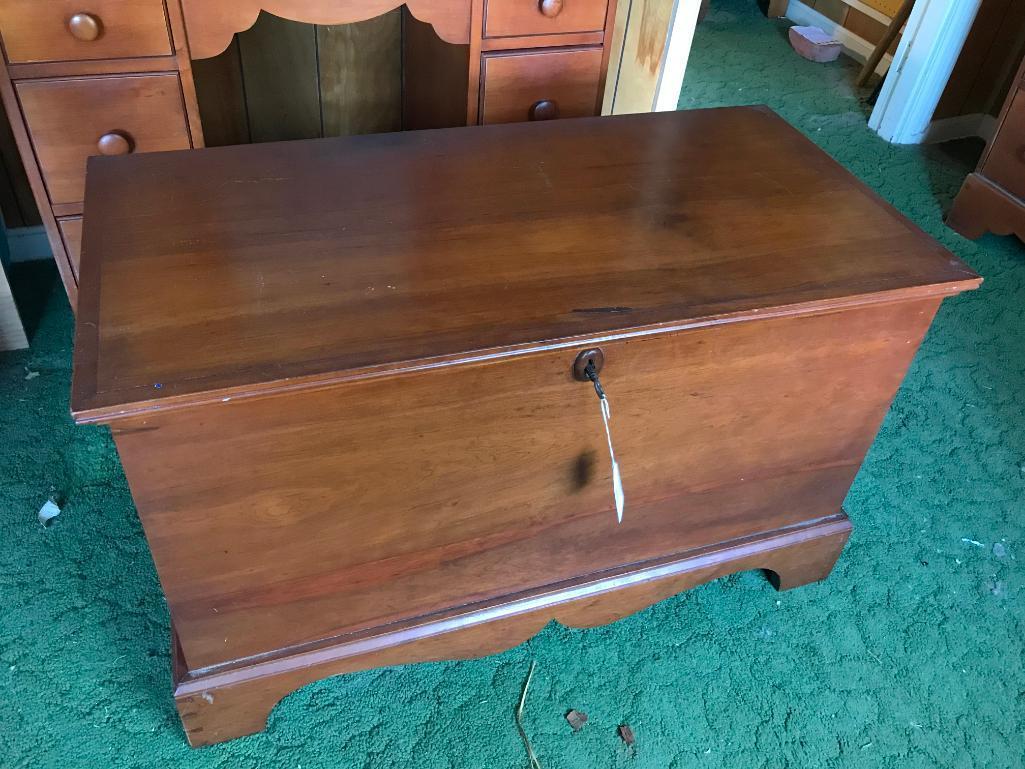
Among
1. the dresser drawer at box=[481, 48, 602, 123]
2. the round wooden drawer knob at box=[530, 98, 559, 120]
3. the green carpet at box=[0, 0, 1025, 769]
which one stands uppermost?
the dresser drawer at box=[481, 48, 602, 123]

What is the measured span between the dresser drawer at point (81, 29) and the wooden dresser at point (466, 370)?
0.28m

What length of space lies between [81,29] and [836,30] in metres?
2.59

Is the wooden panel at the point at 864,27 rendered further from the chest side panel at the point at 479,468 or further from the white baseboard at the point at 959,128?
the chest side panel at the point at 479,468

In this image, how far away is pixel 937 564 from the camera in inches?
52.9

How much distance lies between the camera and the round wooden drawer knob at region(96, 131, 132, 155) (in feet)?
4.24

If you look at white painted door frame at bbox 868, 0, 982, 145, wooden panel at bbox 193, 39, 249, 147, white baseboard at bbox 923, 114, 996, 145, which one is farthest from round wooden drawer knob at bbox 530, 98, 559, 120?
white baseboard at bbox 923, 114, 996, 145

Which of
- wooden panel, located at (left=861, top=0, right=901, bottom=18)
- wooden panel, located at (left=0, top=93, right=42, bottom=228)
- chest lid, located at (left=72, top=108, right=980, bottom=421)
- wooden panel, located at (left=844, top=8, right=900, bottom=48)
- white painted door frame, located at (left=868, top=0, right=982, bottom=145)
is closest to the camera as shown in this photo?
chest lid, located at (left=72, top=108, right=980, bottom=421)

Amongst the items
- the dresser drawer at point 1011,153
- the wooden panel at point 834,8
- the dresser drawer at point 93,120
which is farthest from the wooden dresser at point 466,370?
the wooden panel at point 834,8

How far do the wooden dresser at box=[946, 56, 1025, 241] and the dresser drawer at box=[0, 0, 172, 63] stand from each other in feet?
5.74

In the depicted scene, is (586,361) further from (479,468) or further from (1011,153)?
(1011,153)

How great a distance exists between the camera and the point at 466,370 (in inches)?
33.2

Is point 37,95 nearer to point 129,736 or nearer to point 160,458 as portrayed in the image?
point 160,458

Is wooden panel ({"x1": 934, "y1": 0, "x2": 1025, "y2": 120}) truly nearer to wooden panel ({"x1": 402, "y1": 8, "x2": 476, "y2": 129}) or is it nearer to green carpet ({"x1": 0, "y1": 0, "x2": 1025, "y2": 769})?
green carpet ({"x1": 0, "y1": 0, "x2": 1025, "y2": 769})

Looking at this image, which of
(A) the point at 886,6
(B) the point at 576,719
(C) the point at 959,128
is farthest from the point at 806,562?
(A) the point at 886,6
